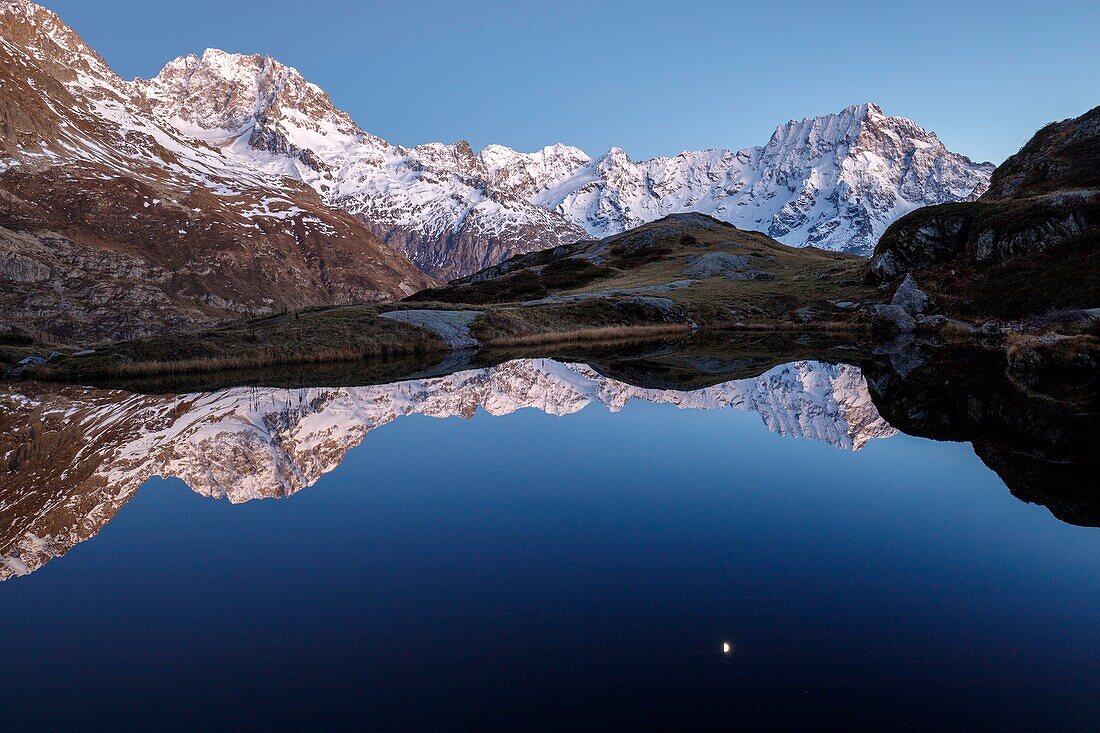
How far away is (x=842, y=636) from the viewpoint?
994 centimetres

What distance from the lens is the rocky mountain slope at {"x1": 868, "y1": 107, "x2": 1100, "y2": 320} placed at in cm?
5709

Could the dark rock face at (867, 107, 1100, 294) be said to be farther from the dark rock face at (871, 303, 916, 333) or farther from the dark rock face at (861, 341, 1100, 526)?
the dark rock face at (861, 341, 1100, 526)

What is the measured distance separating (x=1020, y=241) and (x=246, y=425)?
7296cm

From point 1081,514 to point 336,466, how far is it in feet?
69.4

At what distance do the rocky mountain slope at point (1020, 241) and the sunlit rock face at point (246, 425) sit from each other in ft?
74.9

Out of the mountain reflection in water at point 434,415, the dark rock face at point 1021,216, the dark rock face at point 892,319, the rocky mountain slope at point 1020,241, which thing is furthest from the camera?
the dark rock face at point 892,319

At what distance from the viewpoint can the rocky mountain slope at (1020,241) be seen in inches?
2248

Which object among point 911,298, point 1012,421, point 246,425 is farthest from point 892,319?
point 246,425

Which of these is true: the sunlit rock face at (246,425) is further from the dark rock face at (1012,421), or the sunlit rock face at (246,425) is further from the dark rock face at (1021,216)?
the dark rock face at (1021,216)

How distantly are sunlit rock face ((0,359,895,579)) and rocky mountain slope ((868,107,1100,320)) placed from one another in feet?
74.9

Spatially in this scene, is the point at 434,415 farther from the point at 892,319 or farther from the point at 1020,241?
the point at 1020,241

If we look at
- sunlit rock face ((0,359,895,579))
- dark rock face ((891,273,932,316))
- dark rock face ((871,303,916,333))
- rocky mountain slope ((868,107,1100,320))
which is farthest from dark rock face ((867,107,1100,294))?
sunlit rock face ((0,359,895,579))

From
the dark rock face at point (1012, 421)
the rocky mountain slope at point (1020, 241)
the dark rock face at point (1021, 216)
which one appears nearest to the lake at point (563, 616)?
the dark rock face at point (1012, 421)

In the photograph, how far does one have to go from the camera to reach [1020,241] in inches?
2594
